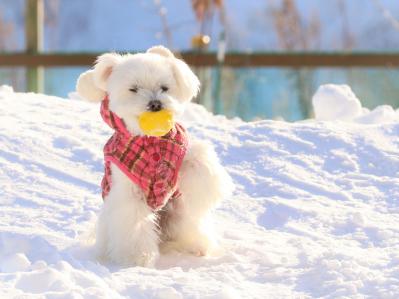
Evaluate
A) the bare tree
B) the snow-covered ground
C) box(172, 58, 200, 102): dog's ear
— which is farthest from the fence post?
box(172, 58, 200, 102): dog's ear

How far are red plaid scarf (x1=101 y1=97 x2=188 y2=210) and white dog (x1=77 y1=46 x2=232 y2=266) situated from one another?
0.12ft

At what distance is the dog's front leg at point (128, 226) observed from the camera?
11.3 ft

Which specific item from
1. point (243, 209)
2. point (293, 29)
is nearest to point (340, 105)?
point (243, 209)

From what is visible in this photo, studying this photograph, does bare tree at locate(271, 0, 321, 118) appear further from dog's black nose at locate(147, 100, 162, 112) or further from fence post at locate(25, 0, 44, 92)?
dog's black nose at locate(147, 100, 162, 112)

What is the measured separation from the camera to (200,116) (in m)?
6.43

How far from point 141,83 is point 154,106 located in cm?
14

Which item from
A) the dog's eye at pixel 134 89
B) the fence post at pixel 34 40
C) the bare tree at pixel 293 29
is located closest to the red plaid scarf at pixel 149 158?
the dog's eye at pixel 134 89

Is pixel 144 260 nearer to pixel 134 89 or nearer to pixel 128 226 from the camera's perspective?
pixel 128 226

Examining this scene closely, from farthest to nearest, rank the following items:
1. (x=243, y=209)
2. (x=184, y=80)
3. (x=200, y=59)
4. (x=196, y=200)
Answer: (x=200, y=59) < (x=243, y=209) < (x=196, y=200) < (x=184, y=80)

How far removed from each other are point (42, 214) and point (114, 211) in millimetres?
766

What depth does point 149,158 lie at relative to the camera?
3.48m

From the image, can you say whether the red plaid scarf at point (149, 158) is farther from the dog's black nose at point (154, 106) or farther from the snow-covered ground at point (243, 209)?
the snow-covered ground at point (243, 209)

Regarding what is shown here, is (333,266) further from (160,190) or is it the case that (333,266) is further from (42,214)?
(42,214)

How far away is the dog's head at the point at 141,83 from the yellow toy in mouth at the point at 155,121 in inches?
0.8
